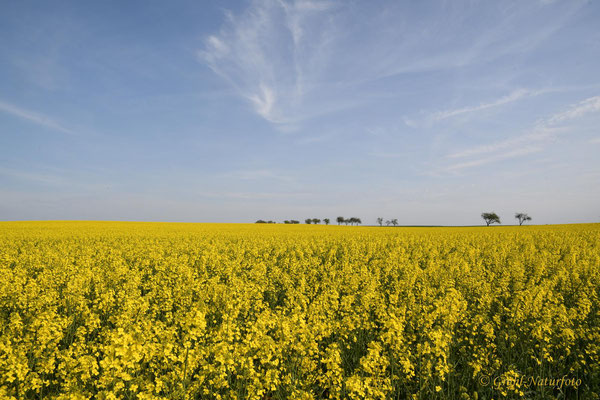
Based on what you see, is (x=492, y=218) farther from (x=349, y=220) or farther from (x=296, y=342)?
(x=296, y=342)

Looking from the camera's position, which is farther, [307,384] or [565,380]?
[565,380]

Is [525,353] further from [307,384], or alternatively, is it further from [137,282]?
[137,282]

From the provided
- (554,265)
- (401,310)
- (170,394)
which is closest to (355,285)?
(401,310)

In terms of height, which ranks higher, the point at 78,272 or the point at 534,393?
the point at 78,272

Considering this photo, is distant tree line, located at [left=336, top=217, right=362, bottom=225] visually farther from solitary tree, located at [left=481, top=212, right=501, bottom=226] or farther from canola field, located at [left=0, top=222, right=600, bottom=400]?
canola field, located at [left=0, top=222, right=600, bottom=400]

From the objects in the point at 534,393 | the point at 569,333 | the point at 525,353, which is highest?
the point at 569,333

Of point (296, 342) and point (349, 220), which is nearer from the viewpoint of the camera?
point (296, 342)

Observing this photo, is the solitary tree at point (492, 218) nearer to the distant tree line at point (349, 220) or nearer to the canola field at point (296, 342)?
the distant tree line at point (349, 220)

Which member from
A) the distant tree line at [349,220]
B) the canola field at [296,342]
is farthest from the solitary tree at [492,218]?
the canola field at [296,342]

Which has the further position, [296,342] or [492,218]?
[492,218]

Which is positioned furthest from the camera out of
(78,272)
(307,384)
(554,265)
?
(554,265)

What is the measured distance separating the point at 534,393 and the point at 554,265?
11354mm

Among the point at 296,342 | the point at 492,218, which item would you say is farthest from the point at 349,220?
the point at 296,342

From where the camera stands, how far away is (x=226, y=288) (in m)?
8.64
